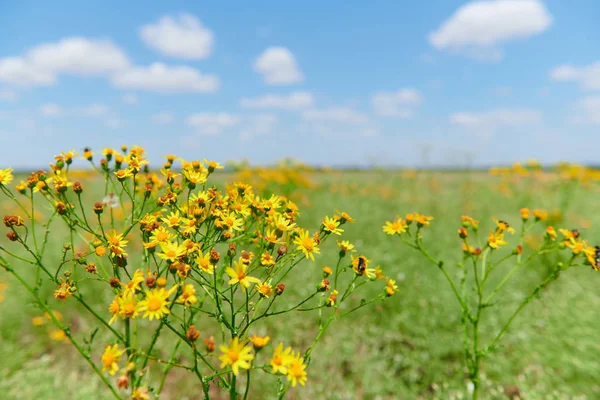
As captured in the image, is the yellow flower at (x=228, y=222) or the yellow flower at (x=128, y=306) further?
the yellow flower at (x=228, y=222)

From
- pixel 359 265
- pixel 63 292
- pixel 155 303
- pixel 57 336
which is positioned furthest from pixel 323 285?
pixel 57 336

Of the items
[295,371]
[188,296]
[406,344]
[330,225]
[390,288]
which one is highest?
[330,225]

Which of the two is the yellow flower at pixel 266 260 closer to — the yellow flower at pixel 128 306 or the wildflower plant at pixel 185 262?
the wildflower plant at pixel 185 262

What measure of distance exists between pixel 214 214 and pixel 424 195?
36.8 feet

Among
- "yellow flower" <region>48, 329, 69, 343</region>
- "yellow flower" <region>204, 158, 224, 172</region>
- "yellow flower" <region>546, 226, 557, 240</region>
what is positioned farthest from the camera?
"yellow flower" <region>48, 329, 69, 343</region>

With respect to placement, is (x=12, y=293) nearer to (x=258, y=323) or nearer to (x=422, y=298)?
(x=258, y=323)

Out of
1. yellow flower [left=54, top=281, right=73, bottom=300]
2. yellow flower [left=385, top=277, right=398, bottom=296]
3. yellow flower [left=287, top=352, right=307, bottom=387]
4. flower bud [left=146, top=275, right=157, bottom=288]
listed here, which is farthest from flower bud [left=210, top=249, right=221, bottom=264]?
yellow flower [left=385, top=277, right=398, bottom=296]

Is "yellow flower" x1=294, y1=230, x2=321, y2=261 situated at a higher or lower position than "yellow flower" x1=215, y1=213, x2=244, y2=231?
lower

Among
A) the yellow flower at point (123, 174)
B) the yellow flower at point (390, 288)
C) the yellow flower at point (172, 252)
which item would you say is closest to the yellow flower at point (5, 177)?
the yellow flower at point (123, 174)

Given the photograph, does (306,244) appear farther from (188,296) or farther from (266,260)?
(188,296)

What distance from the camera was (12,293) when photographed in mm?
5066

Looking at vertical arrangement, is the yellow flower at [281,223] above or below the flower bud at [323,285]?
above

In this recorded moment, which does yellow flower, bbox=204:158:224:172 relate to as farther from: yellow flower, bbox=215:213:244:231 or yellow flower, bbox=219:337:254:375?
yellow flower, bbox=219:337:254:375

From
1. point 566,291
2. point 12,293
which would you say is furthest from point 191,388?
point 566,291
